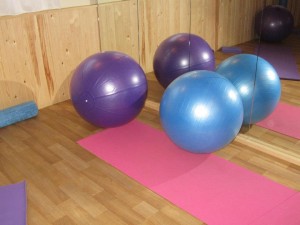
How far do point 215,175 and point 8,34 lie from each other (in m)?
1.97

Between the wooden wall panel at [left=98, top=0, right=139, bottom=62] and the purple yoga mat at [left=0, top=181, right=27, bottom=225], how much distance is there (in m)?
1.79

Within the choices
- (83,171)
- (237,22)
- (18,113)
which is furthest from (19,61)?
(237,22)

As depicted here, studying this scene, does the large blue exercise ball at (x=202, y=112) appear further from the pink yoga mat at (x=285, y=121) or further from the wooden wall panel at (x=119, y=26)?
the wooden wall panel at (x=119, y=26)

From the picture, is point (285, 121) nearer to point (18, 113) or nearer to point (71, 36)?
point (71, 36)

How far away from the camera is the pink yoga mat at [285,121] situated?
8.49 ft

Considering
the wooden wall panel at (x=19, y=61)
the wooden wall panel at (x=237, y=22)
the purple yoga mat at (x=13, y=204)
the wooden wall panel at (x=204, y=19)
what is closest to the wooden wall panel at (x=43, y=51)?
the wooden wall panel at (x=19, y=61)

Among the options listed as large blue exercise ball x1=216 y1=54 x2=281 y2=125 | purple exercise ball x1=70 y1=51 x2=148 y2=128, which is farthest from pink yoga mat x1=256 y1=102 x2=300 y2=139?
purple exercise ball x1=70 y1=51 x2=148 y2=128

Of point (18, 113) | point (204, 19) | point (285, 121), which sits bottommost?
point (285, 121)

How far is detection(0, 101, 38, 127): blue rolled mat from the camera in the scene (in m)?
2.72

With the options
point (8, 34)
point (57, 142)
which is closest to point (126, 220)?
point (57, 142)

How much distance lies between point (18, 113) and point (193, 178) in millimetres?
1620

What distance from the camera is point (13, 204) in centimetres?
186

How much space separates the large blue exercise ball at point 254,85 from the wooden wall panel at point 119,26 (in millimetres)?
1377

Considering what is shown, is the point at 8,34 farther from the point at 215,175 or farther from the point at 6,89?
Result: the point at 215,175
